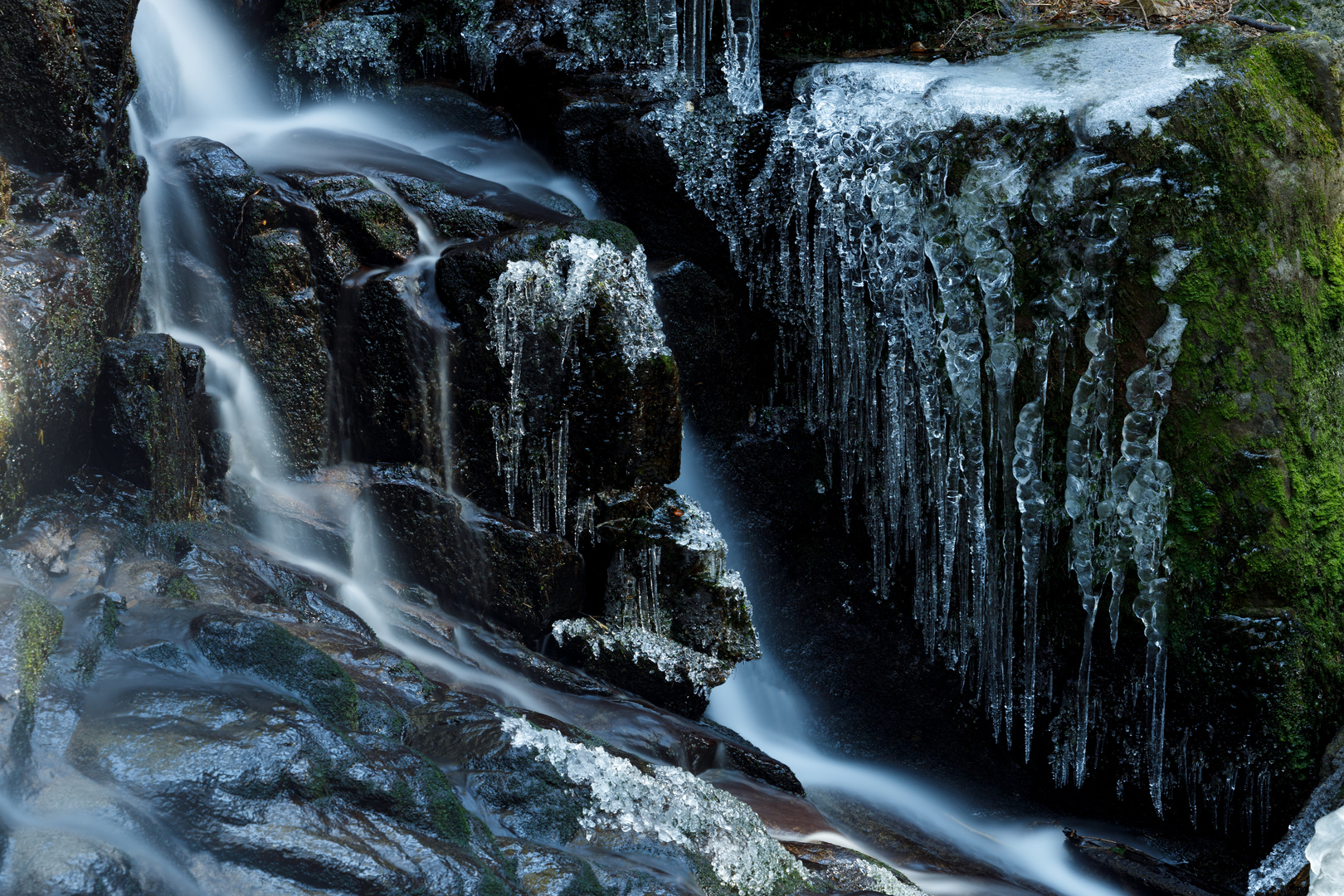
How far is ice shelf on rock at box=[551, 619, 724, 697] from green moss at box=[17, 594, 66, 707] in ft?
7.66

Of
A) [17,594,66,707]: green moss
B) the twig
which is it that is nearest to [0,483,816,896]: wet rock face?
[17,594,66,707]: green moss

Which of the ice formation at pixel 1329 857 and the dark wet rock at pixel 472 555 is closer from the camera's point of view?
the ice formation at pixel 1329 857

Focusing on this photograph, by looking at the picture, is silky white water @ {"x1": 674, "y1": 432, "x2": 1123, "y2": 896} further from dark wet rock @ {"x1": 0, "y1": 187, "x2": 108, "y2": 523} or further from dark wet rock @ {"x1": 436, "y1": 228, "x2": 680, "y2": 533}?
dark wet rock @ {"x1": 0, "y1": 187, "x2": 108, "y2": 523}

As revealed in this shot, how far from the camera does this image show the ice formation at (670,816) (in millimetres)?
2824

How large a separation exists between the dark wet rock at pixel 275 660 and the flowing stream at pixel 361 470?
44.8 inches

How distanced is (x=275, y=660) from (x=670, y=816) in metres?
1.20

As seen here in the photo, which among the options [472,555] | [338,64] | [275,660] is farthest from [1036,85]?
[275,660]

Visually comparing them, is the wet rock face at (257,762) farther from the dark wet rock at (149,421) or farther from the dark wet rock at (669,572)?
the dark wet rock at (669,572)

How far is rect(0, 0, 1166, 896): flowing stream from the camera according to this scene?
414 centimetres

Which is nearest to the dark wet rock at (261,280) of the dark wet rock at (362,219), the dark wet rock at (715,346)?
the dark wet rock at (362,219)

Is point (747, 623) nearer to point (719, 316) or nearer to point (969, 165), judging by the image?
point (719, 316)

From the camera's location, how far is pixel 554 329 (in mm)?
4414

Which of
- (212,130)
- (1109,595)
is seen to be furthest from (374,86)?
(1109,595)

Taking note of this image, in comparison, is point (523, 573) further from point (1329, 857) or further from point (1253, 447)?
point (1253, 447)
